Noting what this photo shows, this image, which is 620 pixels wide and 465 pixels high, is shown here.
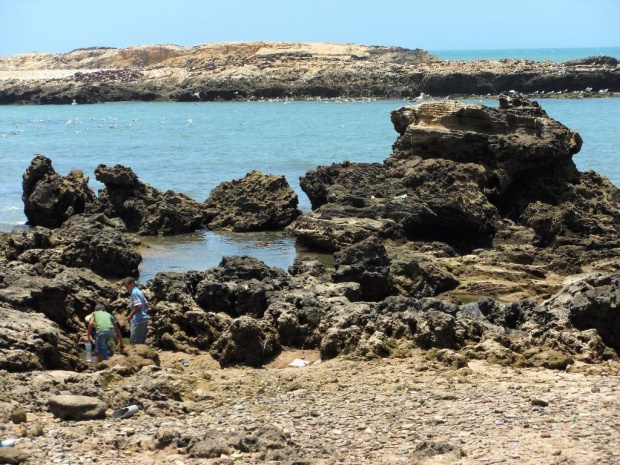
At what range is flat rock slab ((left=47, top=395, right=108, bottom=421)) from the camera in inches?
370

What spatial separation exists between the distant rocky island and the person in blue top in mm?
73758

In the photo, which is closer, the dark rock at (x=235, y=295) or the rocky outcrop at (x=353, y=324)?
the rocky outcrop at (x=353, y=324)

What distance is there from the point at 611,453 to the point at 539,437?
0.72 metres

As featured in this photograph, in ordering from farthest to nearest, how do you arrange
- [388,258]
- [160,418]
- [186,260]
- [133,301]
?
[186,260], [388,258], [133,301], [160,418]

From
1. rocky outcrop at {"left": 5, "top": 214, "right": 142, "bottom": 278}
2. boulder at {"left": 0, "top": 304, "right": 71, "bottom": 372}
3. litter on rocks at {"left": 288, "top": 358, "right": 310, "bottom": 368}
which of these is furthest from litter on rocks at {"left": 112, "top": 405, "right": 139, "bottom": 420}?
rocky outcrop at {"left": 5, "top": 214, "right": 142, "bottom": 278}

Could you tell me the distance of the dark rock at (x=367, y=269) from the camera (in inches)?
623

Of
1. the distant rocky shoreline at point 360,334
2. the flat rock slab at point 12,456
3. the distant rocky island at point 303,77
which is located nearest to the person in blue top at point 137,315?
the distant rocky shoreline at point 360,334

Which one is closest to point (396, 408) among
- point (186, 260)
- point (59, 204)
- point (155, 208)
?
point (186, 260)

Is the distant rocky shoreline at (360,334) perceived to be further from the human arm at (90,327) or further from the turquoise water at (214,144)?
the turquoise water at (214,144)

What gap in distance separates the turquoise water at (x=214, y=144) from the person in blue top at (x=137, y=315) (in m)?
5.53

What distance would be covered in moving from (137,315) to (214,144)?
120 feet

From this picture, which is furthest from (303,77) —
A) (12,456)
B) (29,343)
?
(12,456)

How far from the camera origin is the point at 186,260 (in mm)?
20375

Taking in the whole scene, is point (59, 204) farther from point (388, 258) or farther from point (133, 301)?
point (133, 301)
